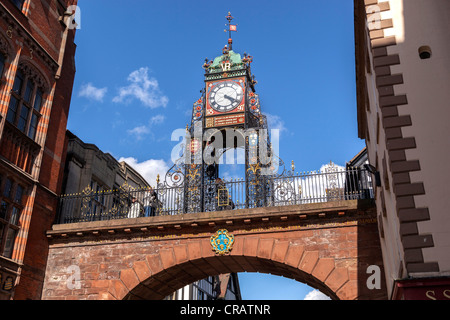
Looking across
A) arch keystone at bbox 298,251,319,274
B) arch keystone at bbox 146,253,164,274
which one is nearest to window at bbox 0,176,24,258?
arch keystone at bbox 146,253,164,274

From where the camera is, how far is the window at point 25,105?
61.6ft

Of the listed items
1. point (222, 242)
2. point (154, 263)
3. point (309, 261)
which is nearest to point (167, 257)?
point (154, 263)

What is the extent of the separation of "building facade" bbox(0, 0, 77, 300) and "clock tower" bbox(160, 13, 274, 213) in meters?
5.09

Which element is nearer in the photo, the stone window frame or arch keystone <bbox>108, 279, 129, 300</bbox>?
arch keystone <bbox>108, 279, 129, 300</bbox>

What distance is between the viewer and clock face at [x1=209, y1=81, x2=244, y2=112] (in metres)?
24.2

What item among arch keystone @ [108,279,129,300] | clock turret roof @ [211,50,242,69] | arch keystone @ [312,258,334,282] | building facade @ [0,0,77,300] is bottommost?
arch keystone @ [108,279,129,300]

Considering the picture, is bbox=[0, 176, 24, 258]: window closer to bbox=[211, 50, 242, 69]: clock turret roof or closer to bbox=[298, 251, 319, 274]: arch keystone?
bbox=[298, 251, 319, 274]: arch keystone

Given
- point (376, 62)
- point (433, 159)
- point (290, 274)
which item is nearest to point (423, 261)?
point (433, 159)

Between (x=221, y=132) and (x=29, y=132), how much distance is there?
8.87 m

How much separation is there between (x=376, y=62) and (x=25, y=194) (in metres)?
13.3

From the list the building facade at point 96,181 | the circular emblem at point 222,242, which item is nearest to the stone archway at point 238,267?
the circular emblem at point 222,242

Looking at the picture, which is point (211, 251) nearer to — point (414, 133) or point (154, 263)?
point (154, 263)

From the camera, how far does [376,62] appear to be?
12.4 metres

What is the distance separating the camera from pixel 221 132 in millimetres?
24484
